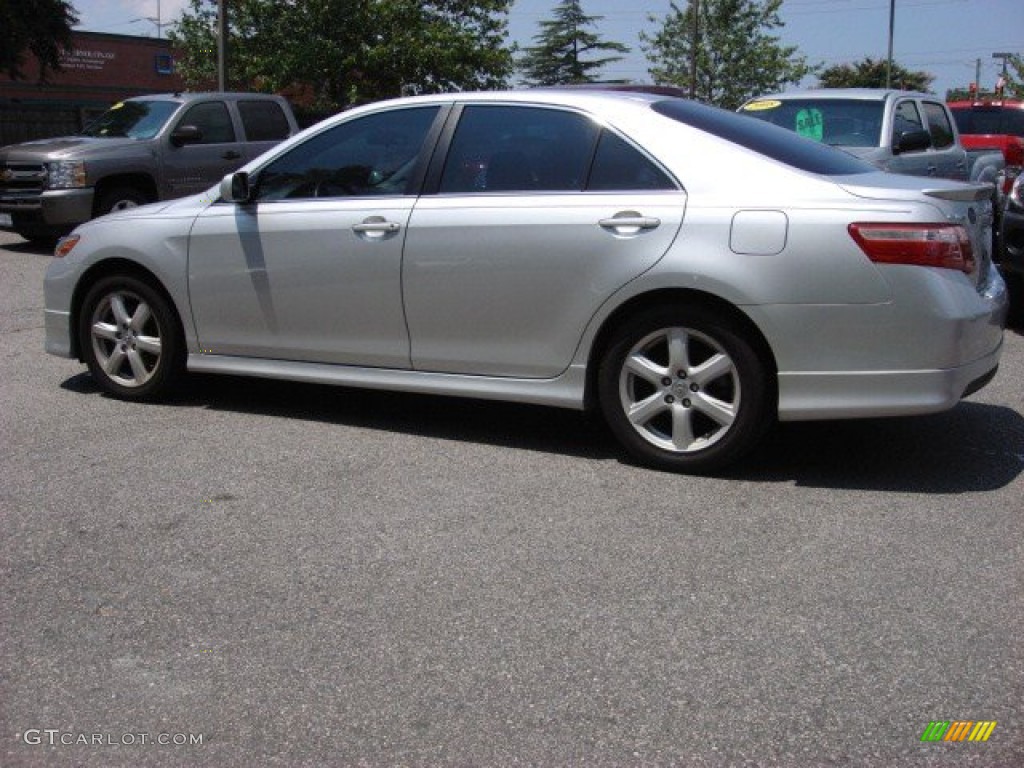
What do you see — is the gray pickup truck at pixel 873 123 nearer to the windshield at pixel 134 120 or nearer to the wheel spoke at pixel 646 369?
the wheel spoke at pixel 646 369

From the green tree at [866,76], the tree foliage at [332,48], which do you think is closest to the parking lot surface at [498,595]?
the tree foliage at [332,48]

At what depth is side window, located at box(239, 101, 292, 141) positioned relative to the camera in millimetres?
14781

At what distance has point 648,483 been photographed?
5035 millimetres

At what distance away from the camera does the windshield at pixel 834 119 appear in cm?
1077

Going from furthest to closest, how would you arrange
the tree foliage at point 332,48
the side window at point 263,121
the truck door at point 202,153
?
1. the tree foliage at point 332,48
2. the side window at point 263,121
3. the truck door at point 202,153

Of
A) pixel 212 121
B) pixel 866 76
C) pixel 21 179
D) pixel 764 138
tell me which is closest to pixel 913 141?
pixel 764 138

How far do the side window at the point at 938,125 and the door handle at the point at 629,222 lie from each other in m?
7.80

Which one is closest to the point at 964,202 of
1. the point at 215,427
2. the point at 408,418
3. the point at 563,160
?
the point at 563,160

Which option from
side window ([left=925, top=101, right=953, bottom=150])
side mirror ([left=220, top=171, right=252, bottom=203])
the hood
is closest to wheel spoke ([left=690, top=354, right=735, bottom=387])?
side mirror ([left=220, top=171, right=252, bottom=203])

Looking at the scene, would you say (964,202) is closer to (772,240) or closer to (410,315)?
(772,240)

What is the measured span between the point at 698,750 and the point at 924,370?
2.36 meters

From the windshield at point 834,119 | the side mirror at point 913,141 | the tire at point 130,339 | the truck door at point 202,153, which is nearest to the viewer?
the tire at point 130,339

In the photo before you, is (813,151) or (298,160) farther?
(298,160)

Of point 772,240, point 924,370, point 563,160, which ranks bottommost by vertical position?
point 924,370
